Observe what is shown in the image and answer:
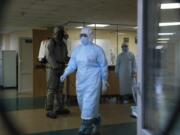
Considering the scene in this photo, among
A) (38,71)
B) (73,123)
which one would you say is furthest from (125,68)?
(38,71)

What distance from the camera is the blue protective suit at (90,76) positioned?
3.08 m

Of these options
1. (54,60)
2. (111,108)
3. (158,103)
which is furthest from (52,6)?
(158,103)

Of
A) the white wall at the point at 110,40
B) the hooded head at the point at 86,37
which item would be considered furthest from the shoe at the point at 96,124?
the white wall at the point at 110,40

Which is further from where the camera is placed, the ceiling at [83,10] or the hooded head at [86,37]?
the ceiling at [83,10]

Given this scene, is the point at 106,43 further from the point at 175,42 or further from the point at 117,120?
the point at 175,42

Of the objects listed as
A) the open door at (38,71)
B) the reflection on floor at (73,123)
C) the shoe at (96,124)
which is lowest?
the reflection on floor at (73,123)

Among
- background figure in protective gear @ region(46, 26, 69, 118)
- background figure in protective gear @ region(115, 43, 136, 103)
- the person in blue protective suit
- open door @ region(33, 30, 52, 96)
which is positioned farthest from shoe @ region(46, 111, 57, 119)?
open door @ region(33, 30, 52, 96)

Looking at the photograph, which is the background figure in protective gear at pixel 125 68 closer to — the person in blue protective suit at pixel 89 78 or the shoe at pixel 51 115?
the shoe at pixel 51 115

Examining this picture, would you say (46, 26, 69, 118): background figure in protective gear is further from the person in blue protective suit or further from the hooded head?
the person in blue protective suit

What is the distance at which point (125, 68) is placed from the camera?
565 cm

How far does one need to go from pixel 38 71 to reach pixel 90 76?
14.8ft

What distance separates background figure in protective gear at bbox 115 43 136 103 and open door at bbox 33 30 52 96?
2267 mm

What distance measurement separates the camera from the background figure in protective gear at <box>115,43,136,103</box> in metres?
5.56

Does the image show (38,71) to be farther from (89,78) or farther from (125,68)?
(89,78)
